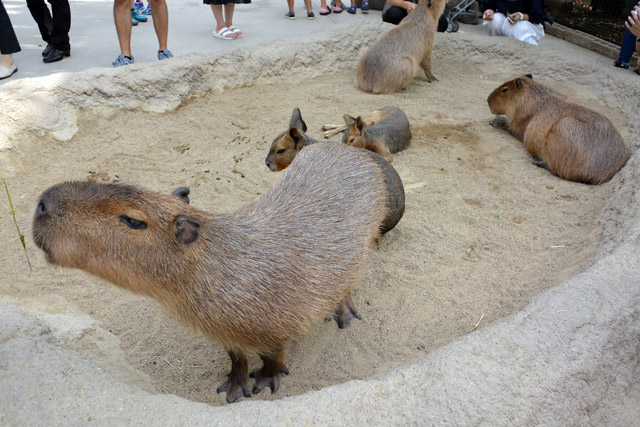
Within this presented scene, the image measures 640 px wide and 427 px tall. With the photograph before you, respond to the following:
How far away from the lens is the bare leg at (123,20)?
549 cm

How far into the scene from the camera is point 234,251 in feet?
7.16

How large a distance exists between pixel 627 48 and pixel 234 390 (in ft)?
21.1

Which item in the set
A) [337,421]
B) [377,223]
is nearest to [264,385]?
[337,421]

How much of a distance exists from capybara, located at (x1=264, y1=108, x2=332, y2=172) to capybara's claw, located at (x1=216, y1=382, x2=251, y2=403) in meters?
2.06

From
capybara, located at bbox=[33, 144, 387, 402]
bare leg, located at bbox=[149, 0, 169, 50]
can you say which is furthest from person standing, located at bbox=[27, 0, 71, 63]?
capybara, located at bbox=[33, 144, 387, 402]

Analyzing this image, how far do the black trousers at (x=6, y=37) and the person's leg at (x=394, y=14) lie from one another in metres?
5.56

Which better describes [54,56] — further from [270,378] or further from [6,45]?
[270,378]

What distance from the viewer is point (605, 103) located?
19.2 feet

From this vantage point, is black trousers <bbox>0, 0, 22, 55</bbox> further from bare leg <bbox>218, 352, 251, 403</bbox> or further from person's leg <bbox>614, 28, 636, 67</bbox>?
person's leg <bbox>614, 28, 636, 67</bbox>

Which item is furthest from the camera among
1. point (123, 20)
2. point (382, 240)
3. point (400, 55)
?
point (400, 55)

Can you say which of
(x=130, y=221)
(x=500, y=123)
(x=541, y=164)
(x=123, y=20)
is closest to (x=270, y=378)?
(x=130, y=221)

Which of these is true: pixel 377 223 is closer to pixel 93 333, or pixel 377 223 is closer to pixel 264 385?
pixel 264 385

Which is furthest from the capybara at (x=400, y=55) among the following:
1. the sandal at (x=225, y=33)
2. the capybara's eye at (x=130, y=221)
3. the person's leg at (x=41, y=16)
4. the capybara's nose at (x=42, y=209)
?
the capybara's nose at (x=42, y=209)

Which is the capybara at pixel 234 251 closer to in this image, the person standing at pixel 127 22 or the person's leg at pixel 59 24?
the person standing at pixel 127 22
